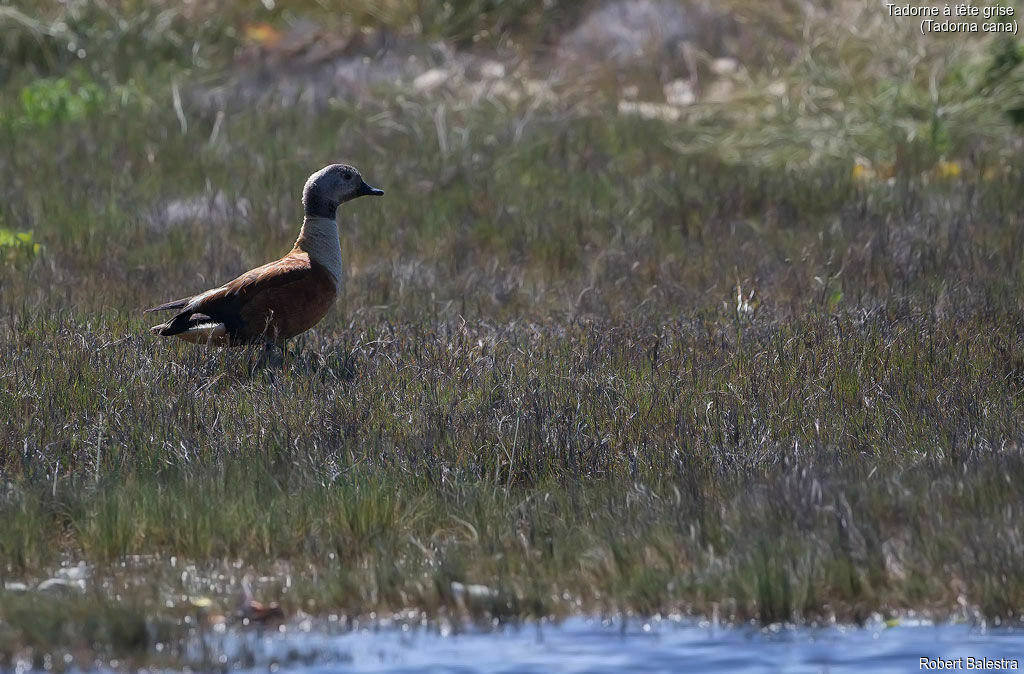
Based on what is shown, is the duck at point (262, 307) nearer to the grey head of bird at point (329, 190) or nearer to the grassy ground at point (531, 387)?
the grassy ground at point (531, 387)

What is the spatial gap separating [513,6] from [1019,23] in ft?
19.0

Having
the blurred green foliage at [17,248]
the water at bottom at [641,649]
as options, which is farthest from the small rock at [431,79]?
the water at bottom at [641,649]

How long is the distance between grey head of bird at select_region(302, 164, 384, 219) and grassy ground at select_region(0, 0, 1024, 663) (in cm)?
72

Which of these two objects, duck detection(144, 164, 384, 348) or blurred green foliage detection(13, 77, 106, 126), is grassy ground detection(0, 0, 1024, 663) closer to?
duck detection(144, 164, 384, 348)

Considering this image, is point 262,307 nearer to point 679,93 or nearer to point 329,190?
point 329,190

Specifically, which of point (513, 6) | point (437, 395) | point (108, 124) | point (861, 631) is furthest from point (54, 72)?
point (861, 631)

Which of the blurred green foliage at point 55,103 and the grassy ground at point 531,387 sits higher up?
the blurred green foliage at point 55,103

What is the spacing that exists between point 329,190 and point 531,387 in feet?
6.26

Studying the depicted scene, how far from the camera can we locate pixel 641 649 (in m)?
4.86

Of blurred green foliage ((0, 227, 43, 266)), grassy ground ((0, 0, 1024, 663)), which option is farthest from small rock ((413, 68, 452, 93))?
blurred green foliage ((0, 227, 43, 266))

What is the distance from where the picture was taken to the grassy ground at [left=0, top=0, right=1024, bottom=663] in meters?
5.28

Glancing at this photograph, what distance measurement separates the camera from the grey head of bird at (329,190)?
8.37 meters

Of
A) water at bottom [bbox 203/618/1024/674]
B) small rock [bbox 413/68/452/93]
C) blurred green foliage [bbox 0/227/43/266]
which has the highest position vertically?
small rock [bbox 413/68/452/93]

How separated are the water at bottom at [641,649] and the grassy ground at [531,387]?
0.41ft
